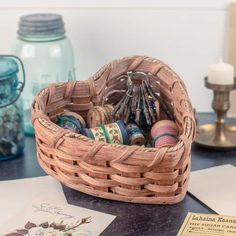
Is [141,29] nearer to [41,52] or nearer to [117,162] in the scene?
[41,52]

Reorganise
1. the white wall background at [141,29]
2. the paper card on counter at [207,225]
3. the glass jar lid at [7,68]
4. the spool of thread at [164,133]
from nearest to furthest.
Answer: the paper card on counter at [207,225] → the spool of thread at [164,133] → the glass jar lid at [7,68] → the white wall background at [141,29]

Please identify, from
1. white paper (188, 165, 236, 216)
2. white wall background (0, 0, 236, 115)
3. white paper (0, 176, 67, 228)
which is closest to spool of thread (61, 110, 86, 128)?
white paper (0, 176, 67, 228)

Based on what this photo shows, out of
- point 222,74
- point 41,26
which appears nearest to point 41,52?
point 41,26

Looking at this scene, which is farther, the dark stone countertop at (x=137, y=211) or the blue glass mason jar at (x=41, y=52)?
the blue glass mason jar at (x=41, y=52)

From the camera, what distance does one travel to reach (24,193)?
101cm

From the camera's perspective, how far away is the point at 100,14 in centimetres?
135

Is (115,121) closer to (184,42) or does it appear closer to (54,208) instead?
(54,208)

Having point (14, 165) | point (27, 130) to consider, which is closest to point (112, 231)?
point (14, 165)

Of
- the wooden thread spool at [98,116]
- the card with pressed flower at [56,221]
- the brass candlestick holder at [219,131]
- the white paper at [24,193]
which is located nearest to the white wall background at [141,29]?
the brass candlestick holder at [219,131]

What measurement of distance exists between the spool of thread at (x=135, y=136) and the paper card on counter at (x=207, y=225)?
7.1 inches

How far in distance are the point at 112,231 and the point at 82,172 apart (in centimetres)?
11

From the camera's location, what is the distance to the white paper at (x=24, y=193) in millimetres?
954

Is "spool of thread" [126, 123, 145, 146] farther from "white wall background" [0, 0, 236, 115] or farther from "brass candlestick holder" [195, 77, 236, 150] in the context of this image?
"white wall background" [0, 0, 236, 115]

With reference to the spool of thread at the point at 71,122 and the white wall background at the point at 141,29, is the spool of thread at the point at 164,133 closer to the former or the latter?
the spool of thread at the point at 71,122
